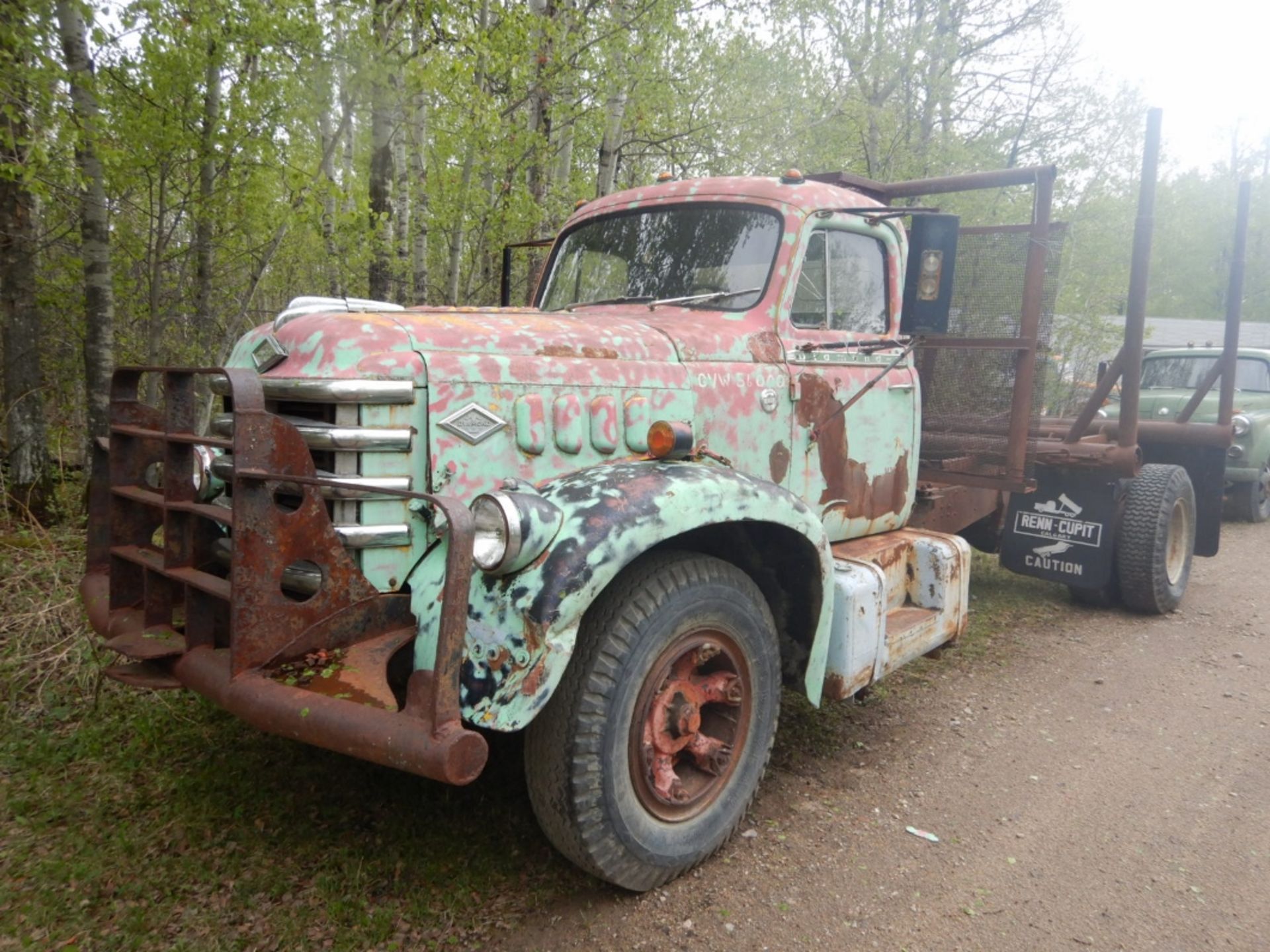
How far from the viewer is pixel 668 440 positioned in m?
2.79

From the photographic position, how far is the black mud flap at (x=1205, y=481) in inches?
262

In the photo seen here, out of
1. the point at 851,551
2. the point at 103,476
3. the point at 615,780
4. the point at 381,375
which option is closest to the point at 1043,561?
the point at 851,551

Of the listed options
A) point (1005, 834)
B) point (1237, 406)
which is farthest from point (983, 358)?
point (1237, 406)

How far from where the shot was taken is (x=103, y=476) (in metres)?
2.96

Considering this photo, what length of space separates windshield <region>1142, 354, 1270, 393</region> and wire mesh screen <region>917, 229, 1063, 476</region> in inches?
263

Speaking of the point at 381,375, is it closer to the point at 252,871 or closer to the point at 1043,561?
the point at 252,871

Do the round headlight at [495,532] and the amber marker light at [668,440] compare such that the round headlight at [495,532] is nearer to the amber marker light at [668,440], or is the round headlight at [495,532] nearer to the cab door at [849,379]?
the amber marker light at [668,440]

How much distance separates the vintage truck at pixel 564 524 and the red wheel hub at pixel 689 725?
0.03 ft

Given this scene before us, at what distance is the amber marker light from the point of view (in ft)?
9.16

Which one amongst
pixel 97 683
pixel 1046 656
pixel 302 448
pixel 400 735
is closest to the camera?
pixel 400 735

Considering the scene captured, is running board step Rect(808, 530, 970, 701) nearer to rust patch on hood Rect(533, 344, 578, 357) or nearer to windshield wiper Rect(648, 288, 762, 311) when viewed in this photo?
windshield wiper Rect(648, 288, 762, 311)

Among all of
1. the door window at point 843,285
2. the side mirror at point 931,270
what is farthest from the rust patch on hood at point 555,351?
the side mirror at point 931,270

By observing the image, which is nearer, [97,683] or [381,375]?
[381,375]

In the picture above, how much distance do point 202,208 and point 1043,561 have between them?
6.60m
